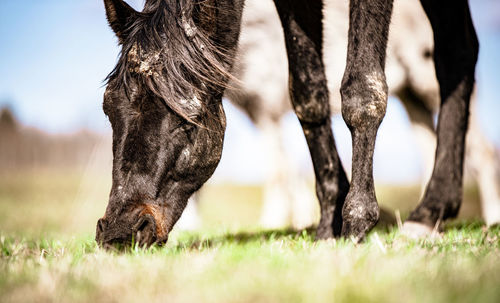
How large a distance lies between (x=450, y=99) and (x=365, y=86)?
5.40 ft

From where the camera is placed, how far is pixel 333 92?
5527 millimetres

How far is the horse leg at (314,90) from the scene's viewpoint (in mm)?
2943

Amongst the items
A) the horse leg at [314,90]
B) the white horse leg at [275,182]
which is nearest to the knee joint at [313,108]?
the horse leg at [314,90]

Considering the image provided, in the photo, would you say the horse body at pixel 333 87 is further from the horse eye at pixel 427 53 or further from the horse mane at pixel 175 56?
the horse mane at pixel 175 56

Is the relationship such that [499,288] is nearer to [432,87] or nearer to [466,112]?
[466,112]

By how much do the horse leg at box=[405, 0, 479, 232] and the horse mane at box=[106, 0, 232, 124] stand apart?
1.92m

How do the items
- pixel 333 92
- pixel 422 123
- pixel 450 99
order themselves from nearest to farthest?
pixel 450 99 < pixel 333 92 < pixel 422 123

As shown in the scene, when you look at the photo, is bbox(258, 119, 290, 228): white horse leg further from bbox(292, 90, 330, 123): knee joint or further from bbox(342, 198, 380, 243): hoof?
bbox(342, 198, 380, 243): hoof

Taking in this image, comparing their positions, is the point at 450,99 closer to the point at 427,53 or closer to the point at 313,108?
the point at 313,108

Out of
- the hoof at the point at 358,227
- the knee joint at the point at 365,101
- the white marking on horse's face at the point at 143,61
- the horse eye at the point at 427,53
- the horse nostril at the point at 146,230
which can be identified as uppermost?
the horse eye at the point at 427,53

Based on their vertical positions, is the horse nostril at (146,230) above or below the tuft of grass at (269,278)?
above

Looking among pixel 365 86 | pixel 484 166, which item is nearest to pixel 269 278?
pixel 365 86

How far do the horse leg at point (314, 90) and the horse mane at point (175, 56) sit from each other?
752 mm

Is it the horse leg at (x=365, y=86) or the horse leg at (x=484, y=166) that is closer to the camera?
the horse leg at (x=365, y=86)
